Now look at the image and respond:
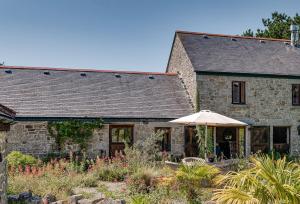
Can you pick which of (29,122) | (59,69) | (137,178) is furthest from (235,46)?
(137,178)

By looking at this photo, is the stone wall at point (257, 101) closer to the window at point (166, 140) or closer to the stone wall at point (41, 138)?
the window at point (166, 140)

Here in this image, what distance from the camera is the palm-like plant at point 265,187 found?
22.5 ft

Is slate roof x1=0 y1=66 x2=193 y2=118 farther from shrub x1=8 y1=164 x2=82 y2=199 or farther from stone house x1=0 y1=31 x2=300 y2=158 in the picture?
shrub x1=8 y1=164 x2=82 y2=199

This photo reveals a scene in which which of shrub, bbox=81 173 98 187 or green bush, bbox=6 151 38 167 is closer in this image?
shrub, bbox=81 173 98 187

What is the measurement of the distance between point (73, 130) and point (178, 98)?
247 inches

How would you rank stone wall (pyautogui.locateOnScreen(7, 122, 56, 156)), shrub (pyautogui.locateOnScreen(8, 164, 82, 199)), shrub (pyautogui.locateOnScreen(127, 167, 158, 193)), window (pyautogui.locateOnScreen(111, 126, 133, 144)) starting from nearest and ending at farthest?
shrub (pyautogui.locateOnScreen(8, 164, 82, 199)), shrub (pyautogui.locateOnScreen(127, 167, 158, 193)), stone wall (pyautogui.locateOnScreen(7, 122, 56, 156)), window (pyautogui.locateOnScreen(111, 126, 133, 144))

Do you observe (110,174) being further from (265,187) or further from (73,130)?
(265,187)

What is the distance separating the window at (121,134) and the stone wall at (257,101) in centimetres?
403

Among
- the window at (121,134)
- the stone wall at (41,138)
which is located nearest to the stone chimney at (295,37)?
the stone wall at (41,138)

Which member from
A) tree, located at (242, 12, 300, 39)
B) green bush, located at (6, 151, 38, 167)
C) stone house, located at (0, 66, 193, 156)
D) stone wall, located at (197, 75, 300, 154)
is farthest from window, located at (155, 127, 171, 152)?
tree, located at (242, 12, 300, 39)

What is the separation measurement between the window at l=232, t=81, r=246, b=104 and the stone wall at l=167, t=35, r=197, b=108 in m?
2.23

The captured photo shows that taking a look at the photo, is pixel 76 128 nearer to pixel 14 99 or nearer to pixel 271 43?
pixel 14 99

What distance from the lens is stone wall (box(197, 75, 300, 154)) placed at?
22.4 m

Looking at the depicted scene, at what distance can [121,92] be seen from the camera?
22938 millimetres
